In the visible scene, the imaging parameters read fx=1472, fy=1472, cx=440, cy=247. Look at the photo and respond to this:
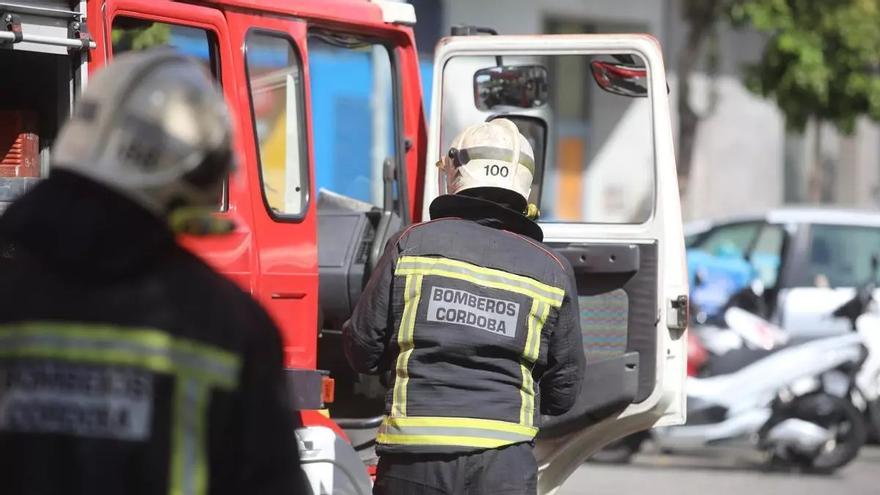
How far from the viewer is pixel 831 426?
9.88 meters

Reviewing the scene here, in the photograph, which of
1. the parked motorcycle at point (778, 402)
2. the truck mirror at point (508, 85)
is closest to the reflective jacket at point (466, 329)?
the truck mirror at point (508, 85)

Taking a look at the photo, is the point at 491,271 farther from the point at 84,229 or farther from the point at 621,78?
the point at 84,229

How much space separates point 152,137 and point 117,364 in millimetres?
326

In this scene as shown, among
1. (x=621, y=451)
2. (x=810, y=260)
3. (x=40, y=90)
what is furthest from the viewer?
(x=810, y=260)

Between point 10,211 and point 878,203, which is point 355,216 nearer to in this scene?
point 10,211

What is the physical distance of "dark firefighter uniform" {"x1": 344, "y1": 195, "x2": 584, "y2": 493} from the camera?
12.9 ft

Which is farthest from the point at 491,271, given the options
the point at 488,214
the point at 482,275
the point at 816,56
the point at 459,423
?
the point at 816,56

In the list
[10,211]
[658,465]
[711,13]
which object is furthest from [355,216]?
[711,13]

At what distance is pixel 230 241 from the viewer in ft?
15.3

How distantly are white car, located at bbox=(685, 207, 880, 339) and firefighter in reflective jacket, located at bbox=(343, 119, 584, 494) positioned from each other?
22.7ft

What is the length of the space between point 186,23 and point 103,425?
2.81m

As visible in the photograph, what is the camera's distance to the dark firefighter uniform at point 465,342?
3945 mm

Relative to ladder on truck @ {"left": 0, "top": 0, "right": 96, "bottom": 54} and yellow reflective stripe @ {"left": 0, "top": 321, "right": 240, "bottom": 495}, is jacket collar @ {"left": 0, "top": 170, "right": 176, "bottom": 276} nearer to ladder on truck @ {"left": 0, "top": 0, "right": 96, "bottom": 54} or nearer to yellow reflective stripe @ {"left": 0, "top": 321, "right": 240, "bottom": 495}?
yellow reflective stripe @ {"left": 0, "top": 321, "right": 240, "bottom": 495}

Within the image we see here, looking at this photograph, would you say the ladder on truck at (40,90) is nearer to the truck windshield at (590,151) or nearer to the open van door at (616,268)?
the open van door at (616,268)
